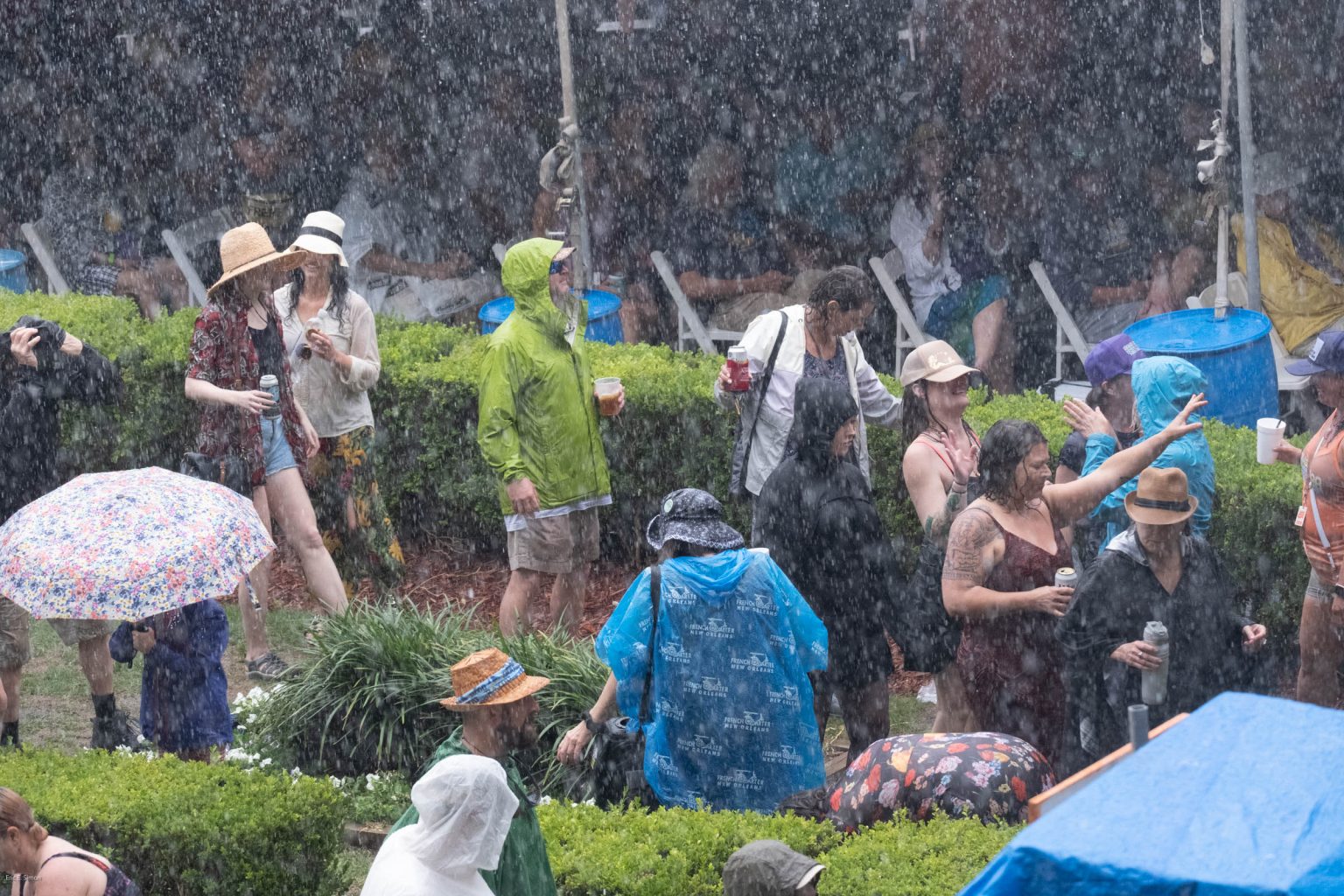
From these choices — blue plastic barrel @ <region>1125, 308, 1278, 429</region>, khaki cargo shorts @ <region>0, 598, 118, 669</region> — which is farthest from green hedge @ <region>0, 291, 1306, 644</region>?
khaki cargo shorts @ <region>0, 598, 118, 669</region>

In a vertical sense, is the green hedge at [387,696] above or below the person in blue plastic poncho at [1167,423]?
below

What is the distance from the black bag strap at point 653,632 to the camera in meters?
5.61

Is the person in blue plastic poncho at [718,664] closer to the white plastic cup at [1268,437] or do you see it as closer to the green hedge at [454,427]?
the white plastic cup at [1268,437]

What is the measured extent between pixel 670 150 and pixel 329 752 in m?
6.50

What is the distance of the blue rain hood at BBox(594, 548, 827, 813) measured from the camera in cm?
557

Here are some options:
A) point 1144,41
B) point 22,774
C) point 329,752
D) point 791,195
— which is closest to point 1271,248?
point 1144,41

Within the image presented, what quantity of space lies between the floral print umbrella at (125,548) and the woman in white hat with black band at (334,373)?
2006mm

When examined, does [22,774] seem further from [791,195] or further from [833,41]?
[833,41]

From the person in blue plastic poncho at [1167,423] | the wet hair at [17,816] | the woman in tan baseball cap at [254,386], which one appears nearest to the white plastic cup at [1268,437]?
the person in blue plastic poncho at [1167,423]

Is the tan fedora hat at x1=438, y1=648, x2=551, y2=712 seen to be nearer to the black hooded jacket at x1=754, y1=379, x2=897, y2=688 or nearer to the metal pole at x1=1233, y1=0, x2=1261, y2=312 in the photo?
the black hooded jacket at x1=754, y1=379, x2=897, y2=688

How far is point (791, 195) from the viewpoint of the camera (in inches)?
471

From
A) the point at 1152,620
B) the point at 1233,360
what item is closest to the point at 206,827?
the point at 1152,620

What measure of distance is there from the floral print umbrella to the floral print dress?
239 cm

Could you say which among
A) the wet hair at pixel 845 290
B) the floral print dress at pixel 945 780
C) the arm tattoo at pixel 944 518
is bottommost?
the floral print dress at pixel 945 780
